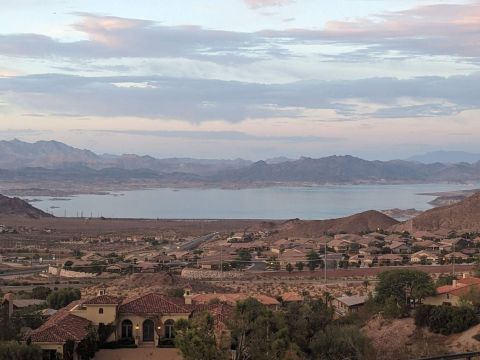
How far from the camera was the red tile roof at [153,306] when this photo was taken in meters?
23.2

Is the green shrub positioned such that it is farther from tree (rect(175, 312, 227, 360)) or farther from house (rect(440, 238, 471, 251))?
house (rect(440, 238, 471, 251))

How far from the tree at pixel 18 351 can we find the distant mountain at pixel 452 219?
66.8m

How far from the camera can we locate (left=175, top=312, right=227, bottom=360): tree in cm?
1678

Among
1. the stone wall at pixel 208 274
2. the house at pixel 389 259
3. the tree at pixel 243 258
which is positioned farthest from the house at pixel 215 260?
the house at pixel 389 259

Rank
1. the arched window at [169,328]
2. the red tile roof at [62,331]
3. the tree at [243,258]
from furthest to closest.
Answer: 1. the tree at [243,258]
2. the arched window at [169,328]
3. the red tile roof at [62,331]

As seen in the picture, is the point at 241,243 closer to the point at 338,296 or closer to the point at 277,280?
the point at 277,280

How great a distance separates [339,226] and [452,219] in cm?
1263

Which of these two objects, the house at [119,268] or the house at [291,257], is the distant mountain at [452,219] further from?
the house at [119,268]

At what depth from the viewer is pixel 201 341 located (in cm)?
1689

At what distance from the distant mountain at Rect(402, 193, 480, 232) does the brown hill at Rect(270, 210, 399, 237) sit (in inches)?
154

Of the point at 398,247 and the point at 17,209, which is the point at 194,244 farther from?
the point at 17,209

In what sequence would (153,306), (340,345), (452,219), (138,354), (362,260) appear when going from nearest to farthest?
(340,345)
(138,354)
(153,306)
(362,260)
(452,219)

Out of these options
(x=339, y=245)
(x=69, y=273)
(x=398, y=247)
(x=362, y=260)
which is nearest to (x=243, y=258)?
(x=362, y=260)

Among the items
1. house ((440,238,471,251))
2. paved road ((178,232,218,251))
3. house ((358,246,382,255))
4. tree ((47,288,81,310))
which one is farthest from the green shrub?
paved road ((178,232,218,251))
